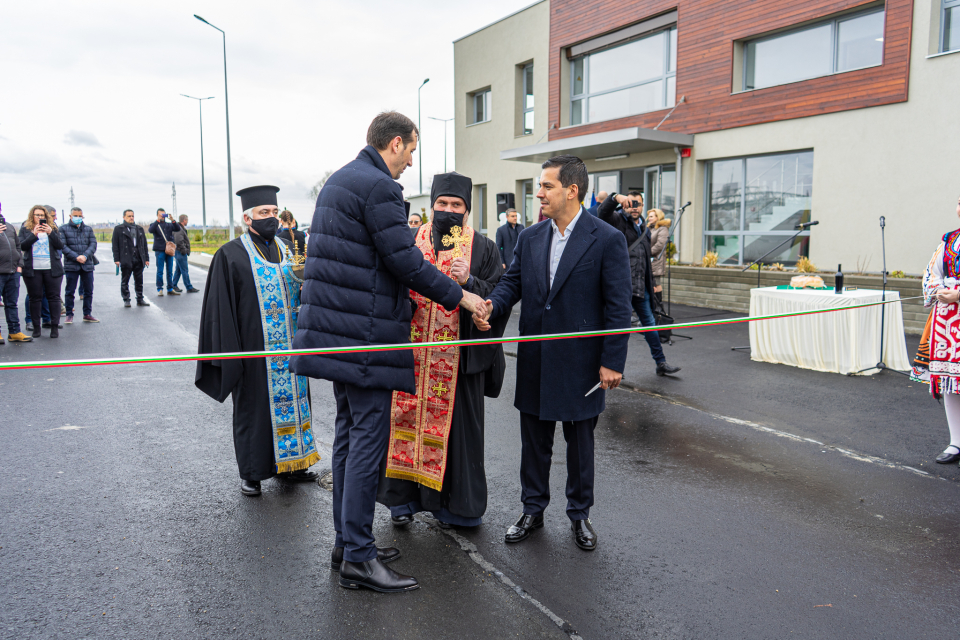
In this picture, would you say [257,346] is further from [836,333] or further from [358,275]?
[836,333]

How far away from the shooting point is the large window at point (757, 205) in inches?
529

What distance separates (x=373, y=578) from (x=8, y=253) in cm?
958

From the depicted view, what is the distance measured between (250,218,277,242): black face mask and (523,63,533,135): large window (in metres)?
17.5

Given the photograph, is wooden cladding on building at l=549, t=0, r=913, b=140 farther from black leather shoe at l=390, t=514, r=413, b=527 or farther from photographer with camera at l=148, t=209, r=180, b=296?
black leather shoe at l=390, t=514, r=413, b=527

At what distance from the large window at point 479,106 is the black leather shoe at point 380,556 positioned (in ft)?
69.5

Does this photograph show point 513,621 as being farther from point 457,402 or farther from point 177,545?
point 177,545

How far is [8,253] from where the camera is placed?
969 centimetres

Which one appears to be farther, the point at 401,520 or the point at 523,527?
the point at 401,520

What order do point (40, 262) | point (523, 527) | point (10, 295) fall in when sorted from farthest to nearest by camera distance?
point (40, 262)
point (10, 295)
point (523, 527)

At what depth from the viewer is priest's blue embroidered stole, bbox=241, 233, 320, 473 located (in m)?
4.22

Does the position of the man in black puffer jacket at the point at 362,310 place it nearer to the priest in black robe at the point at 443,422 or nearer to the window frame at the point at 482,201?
the priest in black robe at the point at 443,422

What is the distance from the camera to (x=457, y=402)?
11.8ft

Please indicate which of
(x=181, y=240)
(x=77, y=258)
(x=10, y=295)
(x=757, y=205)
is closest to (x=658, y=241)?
(x=757, y=205)

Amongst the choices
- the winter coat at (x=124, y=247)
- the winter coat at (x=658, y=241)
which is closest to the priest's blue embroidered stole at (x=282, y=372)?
the winter coat at (x=658, y=241)
